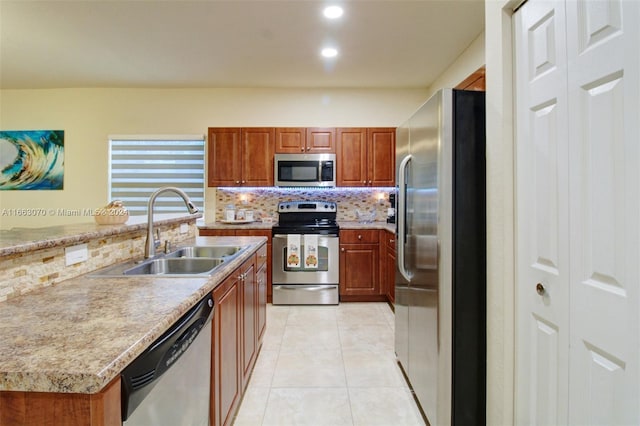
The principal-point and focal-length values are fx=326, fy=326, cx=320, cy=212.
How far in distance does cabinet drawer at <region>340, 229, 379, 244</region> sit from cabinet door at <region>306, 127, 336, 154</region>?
3.58ft

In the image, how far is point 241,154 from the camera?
417cm

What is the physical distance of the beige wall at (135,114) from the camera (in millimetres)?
4465

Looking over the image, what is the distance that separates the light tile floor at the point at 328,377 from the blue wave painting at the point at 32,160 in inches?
150

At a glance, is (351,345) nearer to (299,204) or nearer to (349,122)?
(299,204)

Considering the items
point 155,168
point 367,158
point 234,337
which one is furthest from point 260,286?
point 155,168

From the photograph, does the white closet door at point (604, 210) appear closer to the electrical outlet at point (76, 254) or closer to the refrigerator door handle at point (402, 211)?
the refrigerator door handle at point (402, 211)

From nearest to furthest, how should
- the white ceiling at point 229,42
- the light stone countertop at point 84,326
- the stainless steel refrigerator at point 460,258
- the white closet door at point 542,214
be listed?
the light stone countertop at point 84,326
the white closet door at point 542,214
the stainless steel refrigerator at point 460,258
the white ceiling at point 229,42

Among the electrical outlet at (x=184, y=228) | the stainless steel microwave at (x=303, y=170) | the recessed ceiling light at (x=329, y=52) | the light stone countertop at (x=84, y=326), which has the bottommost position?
the light stone countertop at (x=84, y=326)

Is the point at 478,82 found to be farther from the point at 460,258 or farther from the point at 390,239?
the point at 390,239

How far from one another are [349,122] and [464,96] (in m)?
2.96

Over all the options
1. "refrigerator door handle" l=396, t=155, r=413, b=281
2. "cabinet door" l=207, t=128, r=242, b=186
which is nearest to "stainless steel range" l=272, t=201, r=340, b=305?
"cabinet door" l=207, t=128, r=242, b=186

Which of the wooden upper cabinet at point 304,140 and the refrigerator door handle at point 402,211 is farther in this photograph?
the wooden upper cabinet at point 304,140

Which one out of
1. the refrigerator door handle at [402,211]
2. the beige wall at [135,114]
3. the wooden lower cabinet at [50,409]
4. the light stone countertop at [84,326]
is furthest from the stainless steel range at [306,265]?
the wooden lower cabinet at [50,409]

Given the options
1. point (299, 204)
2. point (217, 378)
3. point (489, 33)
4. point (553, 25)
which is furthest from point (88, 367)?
point (299, 204)
